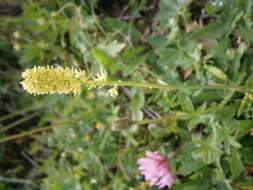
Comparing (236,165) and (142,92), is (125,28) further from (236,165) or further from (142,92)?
(236,165)

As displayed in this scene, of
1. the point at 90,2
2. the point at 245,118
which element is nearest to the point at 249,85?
the point at 245,118

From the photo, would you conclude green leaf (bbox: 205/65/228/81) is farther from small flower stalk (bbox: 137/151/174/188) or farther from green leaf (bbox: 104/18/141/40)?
green leaf (bbox: 104/18/141/40)

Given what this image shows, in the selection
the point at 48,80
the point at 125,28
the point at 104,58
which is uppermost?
the point at 125,28

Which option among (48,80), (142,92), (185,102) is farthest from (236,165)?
(48,80)

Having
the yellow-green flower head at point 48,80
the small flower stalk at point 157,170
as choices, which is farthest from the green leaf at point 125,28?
the yellow-green flower head at point 48,80

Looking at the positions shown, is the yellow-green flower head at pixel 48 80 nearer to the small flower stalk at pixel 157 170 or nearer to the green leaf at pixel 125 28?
the small flower stalk at pixel 157 170
